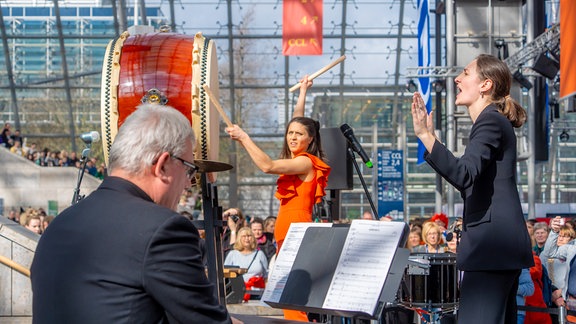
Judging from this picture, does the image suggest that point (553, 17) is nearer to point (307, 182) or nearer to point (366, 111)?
point (366, 111)

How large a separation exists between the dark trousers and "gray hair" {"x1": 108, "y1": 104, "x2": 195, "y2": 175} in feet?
4.72

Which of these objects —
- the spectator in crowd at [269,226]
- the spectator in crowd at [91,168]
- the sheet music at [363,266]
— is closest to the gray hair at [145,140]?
the sheet music at [363,266]

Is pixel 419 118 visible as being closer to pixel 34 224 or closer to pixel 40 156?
pixel 34 224

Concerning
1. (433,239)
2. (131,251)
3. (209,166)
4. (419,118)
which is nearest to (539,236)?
(433,239)

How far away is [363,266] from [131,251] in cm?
106

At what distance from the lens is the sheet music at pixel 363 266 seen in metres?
2.73

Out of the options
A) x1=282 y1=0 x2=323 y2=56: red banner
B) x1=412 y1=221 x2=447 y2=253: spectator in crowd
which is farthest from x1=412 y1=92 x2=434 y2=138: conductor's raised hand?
x1=282 y1=0 x2=323 y2=56: red banner

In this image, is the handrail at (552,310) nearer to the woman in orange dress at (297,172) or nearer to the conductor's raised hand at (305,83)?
the woman in orange dress at (297,172)

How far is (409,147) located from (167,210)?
20204mm

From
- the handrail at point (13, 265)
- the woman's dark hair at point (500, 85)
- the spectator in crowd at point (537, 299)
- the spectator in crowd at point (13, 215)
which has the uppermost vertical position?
the woman's dark hair at point (500, 85)

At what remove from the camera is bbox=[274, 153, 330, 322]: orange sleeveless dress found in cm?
457

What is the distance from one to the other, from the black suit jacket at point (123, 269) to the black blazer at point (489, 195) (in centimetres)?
131

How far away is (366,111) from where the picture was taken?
21.5 m

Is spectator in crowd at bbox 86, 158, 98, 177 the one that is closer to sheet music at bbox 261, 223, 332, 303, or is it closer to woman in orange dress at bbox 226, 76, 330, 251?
woman in orange dress at bbox 226, 76, 330, 251
